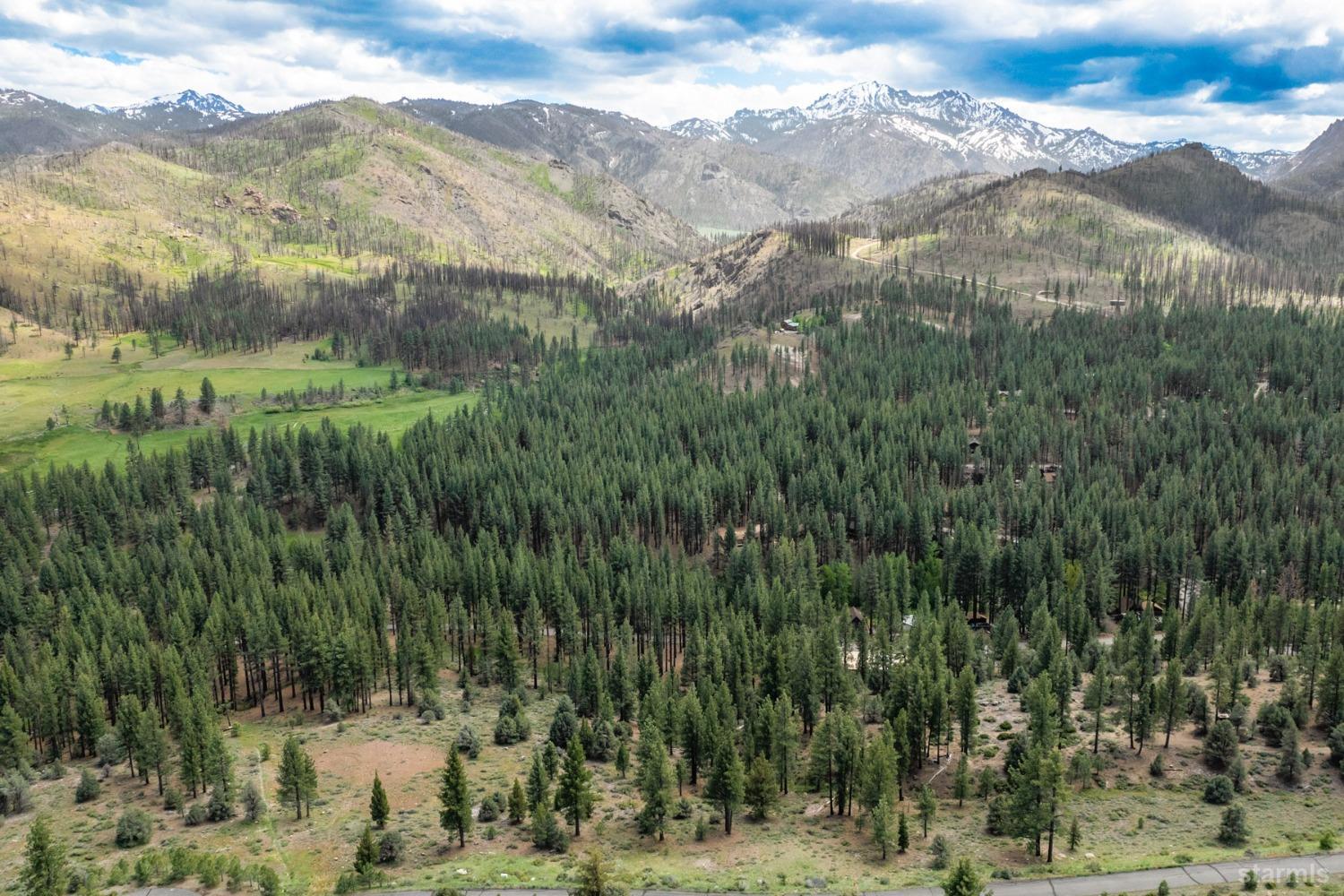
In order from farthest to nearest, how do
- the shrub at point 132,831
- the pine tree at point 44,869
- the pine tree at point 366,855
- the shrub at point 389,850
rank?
the shrub at point 132,831 → the shrub at point 389,850 → the pine tree at point 366,855 → the pine tree at point 44,869

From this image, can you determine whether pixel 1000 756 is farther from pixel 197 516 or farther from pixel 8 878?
pixel 197 516

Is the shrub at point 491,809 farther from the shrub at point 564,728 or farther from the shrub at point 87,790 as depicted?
the shrub at point 87,790

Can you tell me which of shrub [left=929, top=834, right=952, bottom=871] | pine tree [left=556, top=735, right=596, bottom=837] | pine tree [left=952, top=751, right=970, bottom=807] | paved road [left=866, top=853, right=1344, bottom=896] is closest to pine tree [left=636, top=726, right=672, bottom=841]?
pine tree [left=556, top=735, right=596, bottom=837]

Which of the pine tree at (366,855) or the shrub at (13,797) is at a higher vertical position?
the pine tree at (366,855)

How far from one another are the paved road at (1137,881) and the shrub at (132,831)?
10238mm

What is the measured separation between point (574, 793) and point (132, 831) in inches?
1277

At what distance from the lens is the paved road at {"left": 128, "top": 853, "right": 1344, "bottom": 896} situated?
185 ft

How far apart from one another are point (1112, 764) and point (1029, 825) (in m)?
21.7

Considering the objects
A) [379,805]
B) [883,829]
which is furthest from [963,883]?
Answer: [379,805]

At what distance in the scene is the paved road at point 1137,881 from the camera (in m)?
56.3

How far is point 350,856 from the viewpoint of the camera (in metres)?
64.0

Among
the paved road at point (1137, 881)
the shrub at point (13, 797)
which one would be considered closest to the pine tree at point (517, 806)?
the paved road at point (1137, 881)

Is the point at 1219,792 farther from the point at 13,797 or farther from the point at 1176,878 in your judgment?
the point at 13,797

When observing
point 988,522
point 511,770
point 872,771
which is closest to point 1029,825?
point 872,771
